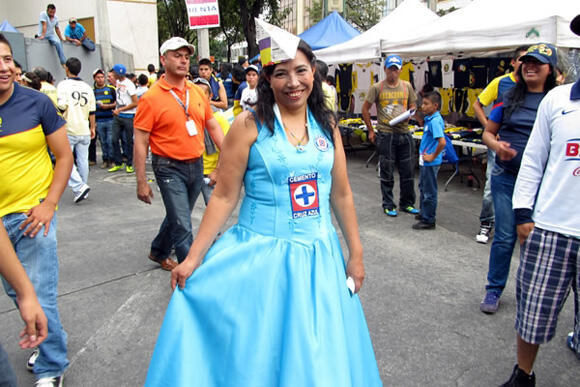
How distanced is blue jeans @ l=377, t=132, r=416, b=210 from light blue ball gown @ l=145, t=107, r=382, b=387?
4.36 m

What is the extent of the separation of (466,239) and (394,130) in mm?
1758

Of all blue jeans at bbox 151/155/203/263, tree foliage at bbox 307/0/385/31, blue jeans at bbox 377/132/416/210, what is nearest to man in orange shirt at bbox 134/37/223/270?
blue jeans at bbox 151/155/203/263

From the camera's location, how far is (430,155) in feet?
18.6

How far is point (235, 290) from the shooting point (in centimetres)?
197

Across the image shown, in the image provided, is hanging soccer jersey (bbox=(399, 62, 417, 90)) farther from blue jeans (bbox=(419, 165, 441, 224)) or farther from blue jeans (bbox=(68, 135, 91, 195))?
blue jeans (bbox=(68, 135, 91, 195))

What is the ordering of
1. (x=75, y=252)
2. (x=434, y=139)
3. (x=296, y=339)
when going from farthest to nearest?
1. (x=434, y=139)
2. (x=75, y=252)
3. (x=296, y=339)

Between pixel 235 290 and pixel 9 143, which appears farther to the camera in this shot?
pixel 9 143

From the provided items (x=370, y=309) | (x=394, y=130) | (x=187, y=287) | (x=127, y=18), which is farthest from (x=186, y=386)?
(x=127, y=18)

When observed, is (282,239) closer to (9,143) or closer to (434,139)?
(9,143)

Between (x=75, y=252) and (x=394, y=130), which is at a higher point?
(x=394, y=130)

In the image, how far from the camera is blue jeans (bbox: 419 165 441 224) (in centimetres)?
575

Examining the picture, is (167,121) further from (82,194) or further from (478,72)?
(478,72)

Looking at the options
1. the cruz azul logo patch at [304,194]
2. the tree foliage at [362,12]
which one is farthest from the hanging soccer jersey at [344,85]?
the tree foliage at [362,12]

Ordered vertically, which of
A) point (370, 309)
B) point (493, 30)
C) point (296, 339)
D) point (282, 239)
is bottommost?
point (370, 309)
